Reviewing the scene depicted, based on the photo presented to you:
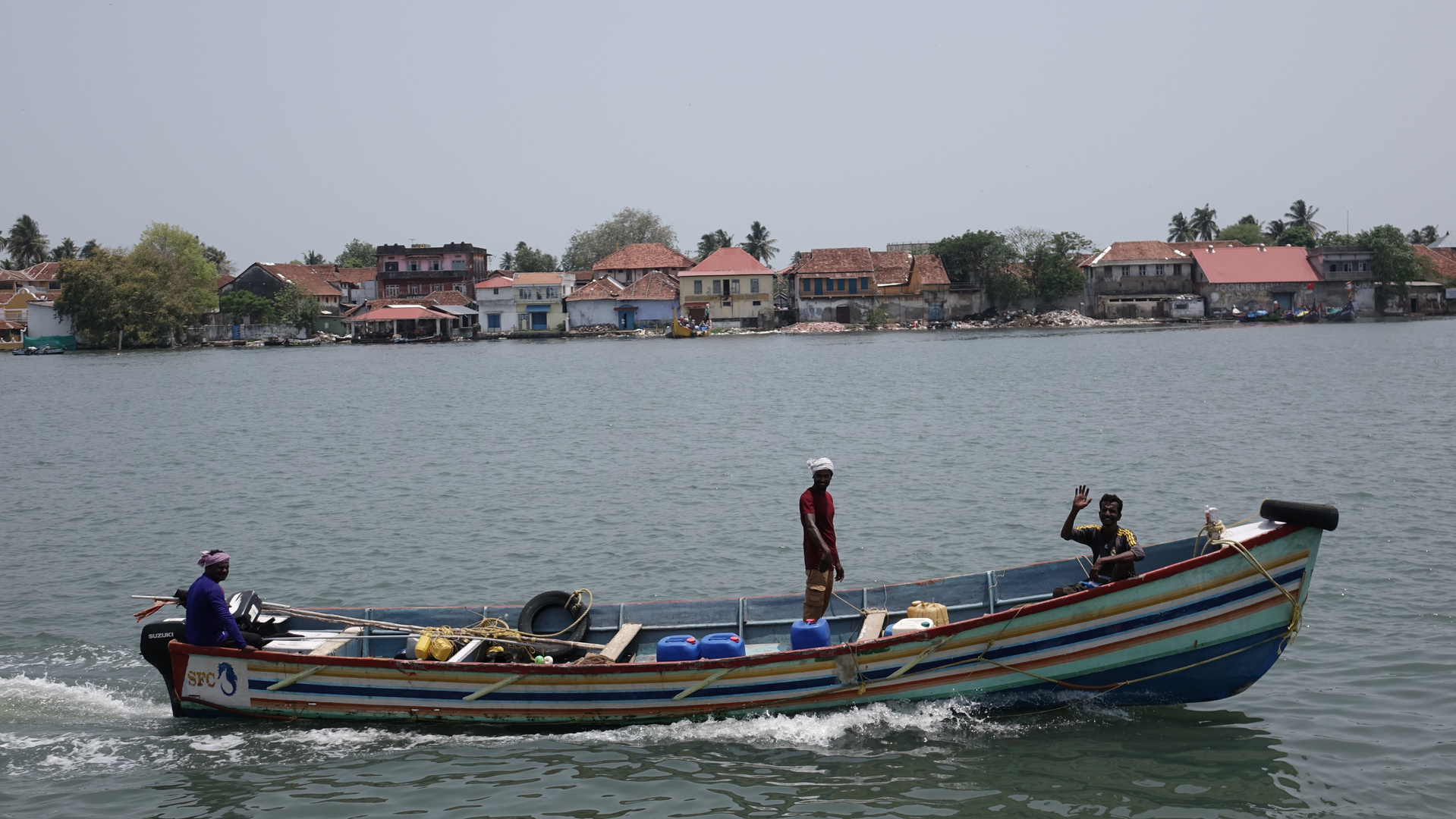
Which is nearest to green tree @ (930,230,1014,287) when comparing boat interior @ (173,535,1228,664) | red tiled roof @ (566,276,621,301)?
red tiled roof @ (566,276,621,301)

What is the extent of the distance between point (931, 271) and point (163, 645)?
81.7 metres

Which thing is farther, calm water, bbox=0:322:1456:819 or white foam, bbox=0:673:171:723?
white foam, bbox=0:673:171:723

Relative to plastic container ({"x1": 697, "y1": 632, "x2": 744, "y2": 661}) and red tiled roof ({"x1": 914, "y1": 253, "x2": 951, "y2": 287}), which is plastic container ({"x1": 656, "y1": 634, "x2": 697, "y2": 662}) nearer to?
plastic container ({"x1": 697, "y1": 632, "x2": 744, "y2": 661})

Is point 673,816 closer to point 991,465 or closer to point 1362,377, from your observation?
point 991,465

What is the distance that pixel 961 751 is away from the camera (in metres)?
9.45

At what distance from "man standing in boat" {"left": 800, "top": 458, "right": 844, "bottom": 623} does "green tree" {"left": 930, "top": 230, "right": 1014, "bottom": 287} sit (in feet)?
263

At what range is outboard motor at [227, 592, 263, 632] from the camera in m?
10.8

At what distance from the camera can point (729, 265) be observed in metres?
88.5

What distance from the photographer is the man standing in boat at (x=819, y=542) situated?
394 inches

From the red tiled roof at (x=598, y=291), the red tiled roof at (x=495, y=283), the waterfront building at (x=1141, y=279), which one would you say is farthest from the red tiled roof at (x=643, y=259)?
the waterfront building at (x=1141, y=279)

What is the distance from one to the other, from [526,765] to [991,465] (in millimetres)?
16327

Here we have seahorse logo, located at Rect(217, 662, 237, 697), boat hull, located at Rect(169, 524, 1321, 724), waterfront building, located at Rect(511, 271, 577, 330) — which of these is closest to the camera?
boat hull, located at Rect(169, 524, 1321, 724)

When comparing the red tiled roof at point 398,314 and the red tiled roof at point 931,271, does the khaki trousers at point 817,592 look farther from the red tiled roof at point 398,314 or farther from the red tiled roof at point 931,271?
the red tiled roof at point 398,314

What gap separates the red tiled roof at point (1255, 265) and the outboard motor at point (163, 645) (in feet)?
285
